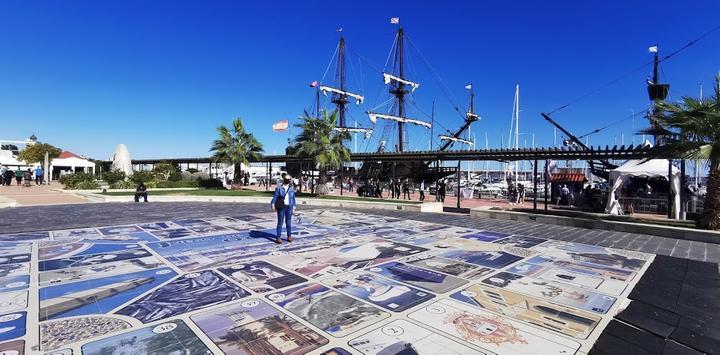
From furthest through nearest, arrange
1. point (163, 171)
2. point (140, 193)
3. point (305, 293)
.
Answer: point (163, 171) < point (140, 193) < point (305, 293)

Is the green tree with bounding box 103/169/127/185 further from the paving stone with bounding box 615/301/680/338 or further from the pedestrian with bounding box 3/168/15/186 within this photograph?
the paving stone with bounding box 615/301/680/338

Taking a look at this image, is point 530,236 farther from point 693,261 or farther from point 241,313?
point 241,313

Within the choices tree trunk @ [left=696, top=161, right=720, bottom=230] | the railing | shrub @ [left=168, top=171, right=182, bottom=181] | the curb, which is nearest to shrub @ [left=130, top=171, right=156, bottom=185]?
shrub @ [left=168, top=171, right=182, bottom=181]

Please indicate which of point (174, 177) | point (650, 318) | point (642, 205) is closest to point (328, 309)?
point (650, 318)

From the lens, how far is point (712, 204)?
10742mm

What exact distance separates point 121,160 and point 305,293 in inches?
1295

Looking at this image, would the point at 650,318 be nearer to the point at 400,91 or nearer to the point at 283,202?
the point at 283,202

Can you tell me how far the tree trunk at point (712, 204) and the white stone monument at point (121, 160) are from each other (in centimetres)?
3618

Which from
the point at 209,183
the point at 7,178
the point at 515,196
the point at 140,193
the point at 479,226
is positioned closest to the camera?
the point at 479,226

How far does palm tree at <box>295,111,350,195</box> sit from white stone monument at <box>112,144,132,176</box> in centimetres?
1837

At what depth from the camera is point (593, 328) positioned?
161 inches

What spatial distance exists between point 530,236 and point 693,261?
3.64 meters

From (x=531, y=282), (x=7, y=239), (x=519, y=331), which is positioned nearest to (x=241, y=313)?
(x=519, y=331)

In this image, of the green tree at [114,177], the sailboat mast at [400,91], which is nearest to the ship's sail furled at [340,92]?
the sailboat mast at [400,91]
